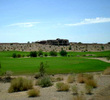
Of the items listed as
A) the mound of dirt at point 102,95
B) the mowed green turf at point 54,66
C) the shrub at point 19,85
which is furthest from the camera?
the mowed green turf at point 54,66

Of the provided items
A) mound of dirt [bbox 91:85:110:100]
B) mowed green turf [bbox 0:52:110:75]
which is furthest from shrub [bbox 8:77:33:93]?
mowed green turf [bbox 0:52:110:75]

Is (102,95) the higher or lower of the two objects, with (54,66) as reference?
lower

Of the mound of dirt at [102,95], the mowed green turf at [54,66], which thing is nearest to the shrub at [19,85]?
the mound of dirt at [102,95]

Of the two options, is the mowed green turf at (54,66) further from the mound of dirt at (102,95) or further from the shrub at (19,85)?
the mound of dirt at (102,95)

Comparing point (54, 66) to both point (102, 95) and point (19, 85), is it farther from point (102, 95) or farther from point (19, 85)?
point (102, 95)

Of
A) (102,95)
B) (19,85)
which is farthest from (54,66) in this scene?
(102,95)

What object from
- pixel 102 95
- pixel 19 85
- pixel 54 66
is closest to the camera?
pixel 102 95

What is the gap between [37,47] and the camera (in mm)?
128375

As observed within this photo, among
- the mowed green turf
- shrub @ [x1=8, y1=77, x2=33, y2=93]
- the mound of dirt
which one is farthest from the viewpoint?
the mowed green turf

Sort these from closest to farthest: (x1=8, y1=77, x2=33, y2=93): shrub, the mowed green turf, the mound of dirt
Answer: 1. the mound of dirt
2. (x1=8, y1=77, x2=33, y2=93): shrub
3. the mowed green turf

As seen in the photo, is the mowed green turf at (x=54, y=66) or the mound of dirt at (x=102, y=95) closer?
the mound of dirt at (x=102, y=95)

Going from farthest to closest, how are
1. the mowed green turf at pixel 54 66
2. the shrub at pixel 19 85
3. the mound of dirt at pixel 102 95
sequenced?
1. the mowed green turf at pixel 54 66
2. the shrub at pixel 19 85
3. the mound of dirt at pixel 102 95

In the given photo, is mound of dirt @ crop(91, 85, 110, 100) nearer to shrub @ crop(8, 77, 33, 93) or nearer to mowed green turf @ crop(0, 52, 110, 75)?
shrub @ crop(8, 77, 33, 93)

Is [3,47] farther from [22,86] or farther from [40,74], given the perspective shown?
[22,86]
